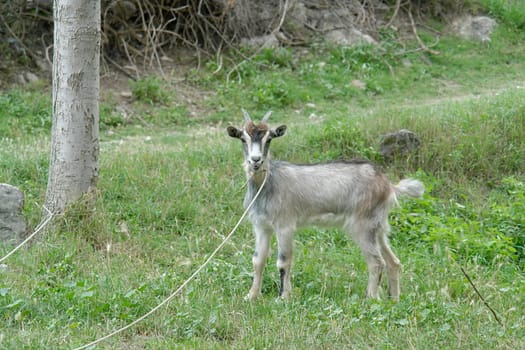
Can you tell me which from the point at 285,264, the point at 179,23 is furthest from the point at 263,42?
the point at 285,264

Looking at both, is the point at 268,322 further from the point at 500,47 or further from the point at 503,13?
the point at 503,13

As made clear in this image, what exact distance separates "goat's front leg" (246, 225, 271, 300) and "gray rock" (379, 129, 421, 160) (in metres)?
3.81

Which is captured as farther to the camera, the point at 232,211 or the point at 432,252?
the point at 232,211

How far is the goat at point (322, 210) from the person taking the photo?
7094mm

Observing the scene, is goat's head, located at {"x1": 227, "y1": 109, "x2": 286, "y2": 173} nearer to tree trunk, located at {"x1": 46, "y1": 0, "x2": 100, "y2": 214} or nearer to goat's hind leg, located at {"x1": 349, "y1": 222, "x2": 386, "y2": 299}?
goat's hind leg, located at {"x1": 349, "y1": 222, "x2": 386, "y2": 299}

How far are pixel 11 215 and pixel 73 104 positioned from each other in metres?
1.32

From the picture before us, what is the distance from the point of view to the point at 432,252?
8383 mm

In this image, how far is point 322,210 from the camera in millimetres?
7344

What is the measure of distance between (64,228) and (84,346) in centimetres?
293

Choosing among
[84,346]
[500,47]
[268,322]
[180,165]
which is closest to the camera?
[84,346]

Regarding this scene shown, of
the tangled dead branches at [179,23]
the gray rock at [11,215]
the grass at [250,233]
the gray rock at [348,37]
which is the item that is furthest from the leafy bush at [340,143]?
the gray rock at [348,37]

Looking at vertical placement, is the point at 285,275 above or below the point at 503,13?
below

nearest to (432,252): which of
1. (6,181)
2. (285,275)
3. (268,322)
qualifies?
(285,275)

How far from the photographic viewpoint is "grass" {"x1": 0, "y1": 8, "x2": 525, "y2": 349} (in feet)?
19.7
